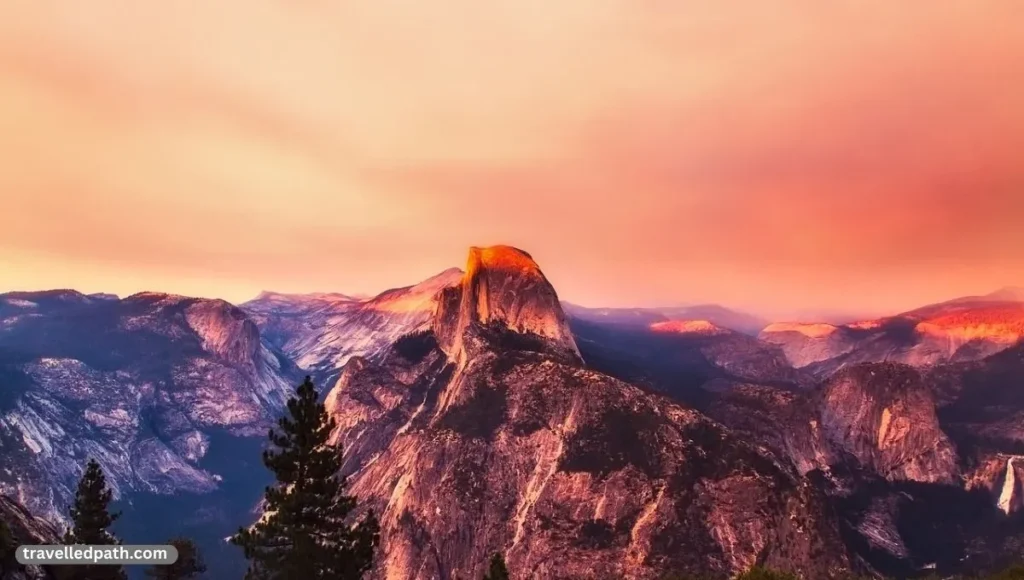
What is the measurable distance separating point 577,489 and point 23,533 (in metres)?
97.6

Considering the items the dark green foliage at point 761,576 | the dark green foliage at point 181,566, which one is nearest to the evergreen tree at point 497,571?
the dark green foliage at point 181,566

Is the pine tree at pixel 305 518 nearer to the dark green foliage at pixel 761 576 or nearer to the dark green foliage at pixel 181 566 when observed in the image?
the dark green foliage at pixel 181 566

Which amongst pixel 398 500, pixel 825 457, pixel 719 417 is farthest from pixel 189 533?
pixel 825 457

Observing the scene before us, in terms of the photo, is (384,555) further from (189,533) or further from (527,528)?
(189,533)

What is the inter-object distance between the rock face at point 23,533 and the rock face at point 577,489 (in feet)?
278

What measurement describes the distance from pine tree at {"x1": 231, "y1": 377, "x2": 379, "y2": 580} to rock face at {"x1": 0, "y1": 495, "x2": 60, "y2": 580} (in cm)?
1237

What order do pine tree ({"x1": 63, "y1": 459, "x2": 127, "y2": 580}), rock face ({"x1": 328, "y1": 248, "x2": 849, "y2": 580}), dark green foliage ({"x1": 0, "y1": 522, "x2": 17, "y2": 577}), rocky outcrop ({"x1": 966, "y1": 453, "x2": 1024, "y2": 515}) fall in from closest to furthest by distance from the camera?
1. dark green foliage ({"x1": 0, "y1": 522, "x2": 17, "y2": 577})
2. pine tree ({"x1": 63, "y1": 459, "x2": 127, "y2": 580})
3. rock face ({"x1": 328, "y1": 248, "x2": 849, "y2": 580})
4. rocky outcrop ({"x1": 966, "y1": 453, "x2": 1024, "y2": 515})

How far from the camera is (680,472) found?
117 meters

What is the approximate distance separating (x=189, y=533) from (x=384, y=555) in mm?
108493

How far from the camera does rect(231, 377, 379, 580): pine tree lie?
44.7 metres

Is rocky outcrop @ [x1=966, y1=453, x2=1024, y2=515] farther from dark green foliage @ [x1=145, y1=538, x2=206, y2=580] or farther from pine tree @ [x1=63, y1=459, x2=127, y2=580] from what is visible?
pine tree @ [x1=63, y1=459, x2=127, y2=580]

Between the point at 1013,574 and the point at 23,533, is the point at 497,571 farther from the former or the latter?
the point at 1013,574

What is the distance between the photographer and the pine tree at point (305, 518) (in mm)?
44719

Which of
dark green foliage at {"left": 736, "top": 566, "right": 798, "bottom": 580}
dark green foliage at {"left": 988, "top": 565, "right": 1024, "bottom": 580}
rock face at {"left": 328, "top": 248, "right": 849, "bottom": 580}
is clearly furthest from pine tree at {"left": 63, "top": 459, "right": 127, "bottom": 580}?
dark green foliage at {"left": 988, "top": 565, "right": 1024, "bottom": 580}
